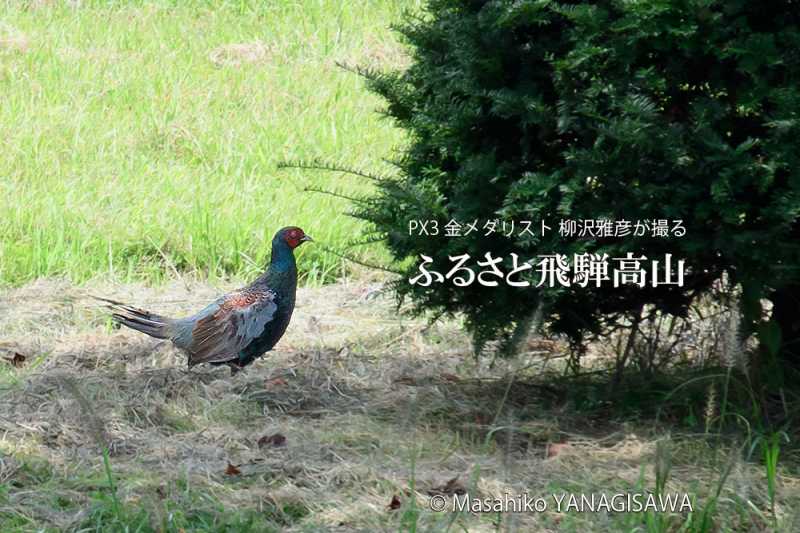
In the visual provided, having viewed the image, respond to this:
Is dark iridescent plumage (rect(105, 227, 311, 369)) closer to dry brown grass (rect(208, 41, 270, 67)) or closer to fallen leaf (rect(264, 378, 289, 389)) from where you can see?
fallen leaf (rect(264, 378, 289, 389))

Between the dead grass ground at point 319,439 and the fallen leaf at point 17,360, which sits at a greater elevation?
the fallen leaf at point 17,360

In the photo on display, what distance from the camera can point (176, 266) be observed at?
6809mm

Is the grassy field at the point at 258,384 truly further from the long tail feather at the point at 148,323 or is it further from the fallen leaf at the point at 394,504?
the long tail feather at the point at 148,323

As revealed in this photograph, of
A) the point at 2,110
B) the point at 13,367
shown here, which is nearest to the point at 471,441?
the point at 13,367

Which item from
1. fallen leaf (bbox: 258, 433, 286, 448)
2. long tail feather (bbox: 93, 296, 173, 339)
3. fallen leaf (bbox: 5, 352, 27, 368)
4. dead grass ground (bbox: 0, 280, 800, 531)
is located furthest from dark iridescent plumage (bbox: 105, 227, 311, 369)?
fallen leaf (bbox: 258, 433, 286, 448)

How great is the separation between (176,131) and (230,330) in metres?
3.89

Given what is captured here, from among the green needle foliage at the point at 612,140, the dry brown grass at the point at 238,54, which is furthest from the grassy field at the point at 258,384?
the dry brown grass at the point at 238,54

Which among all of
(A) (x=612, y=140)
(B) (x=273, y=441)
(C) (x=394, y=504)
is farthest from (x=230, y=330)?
(A) (x=612, y=140)

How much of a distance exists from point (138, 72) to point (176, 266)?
347 cm

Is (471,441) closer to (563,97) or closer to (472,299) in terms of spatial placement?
(472,299)

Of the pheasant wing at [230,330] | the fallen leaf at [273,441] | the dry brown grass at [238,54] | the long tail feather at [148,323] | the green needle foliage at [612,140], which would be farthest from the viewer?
the dry brown grass at [238,54]

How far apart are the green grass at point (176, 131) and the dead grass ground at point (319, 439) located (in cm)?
109

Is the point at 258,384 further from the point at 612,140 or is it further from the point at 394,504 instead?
the point at 612,140

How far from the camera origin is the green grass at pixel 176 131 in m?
6.82
